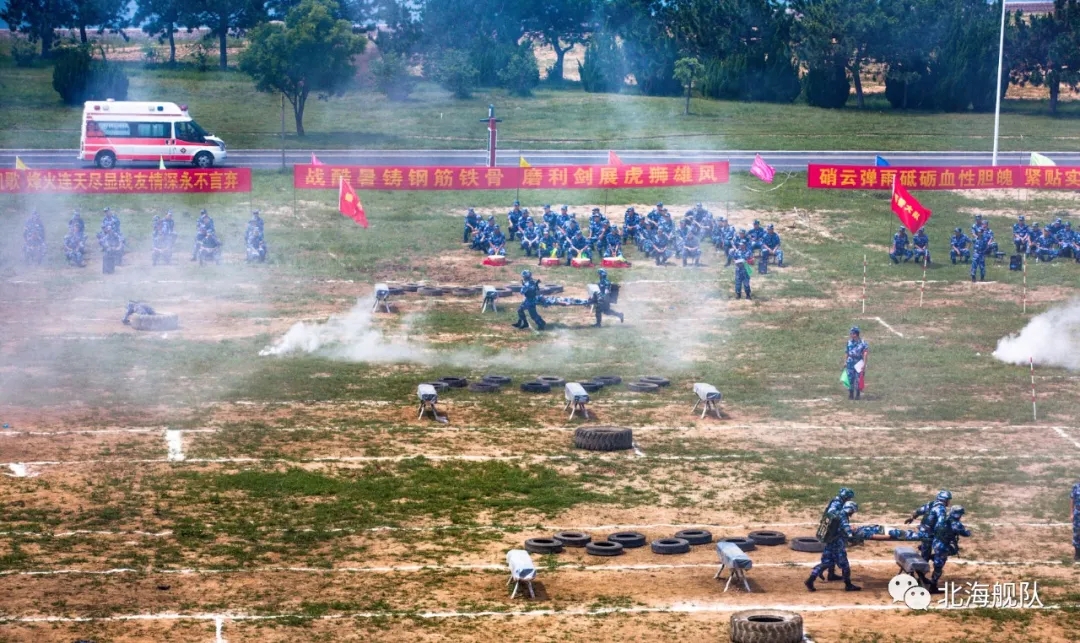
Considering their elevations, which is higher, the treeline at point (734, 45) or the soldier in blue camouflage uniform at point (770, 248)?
the treeline at point (734, 45)

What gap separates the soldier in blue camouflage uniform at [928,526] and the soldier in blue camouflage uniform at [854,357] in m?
12.3

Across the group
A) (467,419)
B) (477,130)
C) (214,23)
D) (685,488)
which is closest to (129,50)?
(214,23)

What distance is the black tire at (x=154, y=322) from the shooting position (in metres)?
41.1

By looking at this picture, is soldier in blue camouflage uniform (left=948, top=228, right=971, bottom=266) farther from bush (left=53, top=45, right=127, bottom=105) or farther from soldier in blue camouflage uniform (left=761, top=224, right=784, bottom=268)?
bush (left=53, top=45, right=127, bottom=105)

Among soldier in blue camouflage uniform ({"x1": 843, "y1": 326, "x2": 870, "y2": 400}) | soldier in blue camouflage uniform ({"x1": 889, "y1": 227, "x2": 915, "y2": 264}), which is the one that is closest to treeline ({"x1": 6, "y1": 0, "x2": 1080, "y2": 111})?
soldier in blue camouflage uniform ({"x1": 889, "y1": 227, "x2": 915, "y2": 264})

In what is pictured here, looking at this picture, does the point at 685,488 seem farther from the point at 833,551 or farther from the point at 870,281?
the point at 870,281

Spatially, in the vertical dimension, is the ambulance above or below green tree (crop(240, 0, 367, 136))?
below

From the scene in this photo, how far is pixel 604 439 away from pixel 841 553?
8.83m

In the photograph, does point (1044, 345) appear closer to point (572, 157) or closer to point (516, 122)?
point (572, 157)

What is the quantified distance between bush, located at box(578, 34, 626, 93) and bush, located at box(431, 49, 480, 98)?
24.4 feet

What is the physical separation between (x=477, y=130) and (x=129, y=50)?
21.4 metres

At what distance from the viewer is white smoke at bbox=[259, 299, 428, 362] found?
127ft

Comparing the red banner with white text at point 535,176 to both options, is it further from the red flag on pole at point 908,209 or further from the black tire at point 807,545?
the black tire at point 807,545

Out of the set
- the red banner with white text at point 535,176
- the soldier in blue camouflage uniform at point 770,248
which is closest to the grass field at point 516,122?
the red banner with white text at point 535,176
